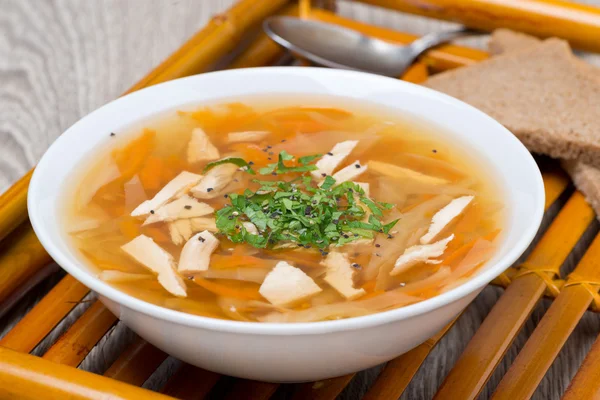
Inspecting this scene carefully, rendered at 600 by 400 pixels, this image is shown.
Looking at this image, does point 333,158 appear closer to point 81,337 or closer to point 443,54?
point 81,337

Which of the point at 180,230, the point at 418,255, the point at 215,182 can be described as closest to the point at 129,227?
the point at 180,230

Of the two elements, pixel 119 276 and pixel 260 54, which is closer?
pixel 119 276

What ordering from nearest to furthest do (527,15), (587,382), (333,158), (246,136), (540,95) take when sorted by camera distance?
(587,382) → (333,158) → (246,136) → (540,95) → (527,15)

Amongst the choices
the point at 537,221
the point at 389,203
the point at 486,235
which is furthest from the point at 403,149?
the point at 537,221

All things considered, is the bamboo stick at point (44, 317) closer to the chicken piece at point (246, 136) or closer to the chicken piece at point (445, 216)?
the chicken piece at point (246, 136)

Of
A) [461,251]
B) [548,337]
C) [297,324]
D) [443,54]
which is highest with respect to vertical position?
[297,324]

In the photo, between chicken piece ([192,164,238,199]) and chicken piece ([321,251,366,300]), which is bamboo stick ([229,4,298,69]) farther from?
chicken piece ([321,251,366,300])

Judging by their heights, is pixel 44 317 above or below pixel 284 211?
below

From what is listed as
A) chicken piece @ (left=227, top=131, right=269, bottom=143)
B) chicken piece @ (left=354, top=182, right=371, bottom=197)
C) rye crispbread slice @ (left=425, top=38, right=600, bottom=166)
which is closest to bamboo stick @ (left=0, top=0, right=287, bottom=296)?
chicken piece @ (left=227, top=131, right=269, bottom=143)
